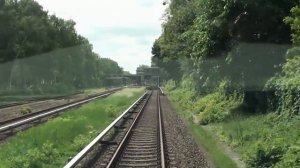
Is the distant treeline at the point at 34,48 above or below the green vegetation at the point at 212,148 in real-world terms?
above

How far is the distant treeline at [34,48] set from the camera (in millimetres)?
81250

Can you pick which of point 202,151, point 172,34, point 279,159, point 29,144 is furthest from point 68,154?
point 172,34

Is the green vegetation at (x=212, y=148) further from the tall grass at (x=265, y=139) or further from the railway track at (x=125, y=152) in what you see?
the railway track at (x=125, y=152)

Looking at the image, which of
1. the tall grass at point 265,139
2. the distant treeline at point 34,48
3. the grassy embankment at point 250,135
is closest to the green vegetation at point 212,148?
the grassy embankment at point 250,135

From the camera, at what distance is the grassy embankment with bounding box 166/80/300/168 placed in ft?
45.3

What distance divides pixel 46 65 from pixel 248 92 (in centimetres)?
8434

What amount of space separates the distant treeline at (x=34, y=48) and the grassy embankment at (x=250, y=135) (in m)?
56.4

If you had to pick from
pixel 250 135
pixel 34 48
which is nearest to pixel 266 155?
pixel 250 135

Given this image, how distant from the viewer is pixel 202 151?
61.6ft

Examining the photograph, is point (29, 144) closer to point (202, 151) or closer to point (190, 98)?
point (202, 151)

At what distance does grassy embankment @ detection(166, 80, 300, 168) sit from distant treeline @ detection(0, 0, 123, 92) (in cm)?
5644

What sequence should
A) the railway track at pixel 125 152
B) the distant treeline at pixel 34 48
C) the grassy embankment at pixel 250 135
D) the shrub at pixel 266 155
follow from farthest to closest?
the distant treeline at pixel 34 48
the railway track at pixel 125 152
the grassy embankment at pixel 250 135
the shrub at pixel 266 155

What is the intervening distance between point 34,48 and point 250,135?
253ft

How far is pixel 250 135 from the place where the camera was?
18750 mm
